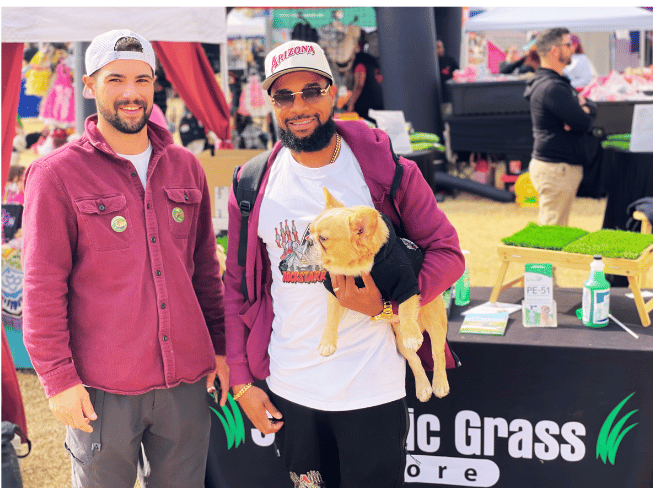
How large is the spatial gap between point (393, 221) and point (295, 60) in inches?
22.9

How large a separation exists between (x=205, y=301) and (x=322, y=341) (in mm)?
594

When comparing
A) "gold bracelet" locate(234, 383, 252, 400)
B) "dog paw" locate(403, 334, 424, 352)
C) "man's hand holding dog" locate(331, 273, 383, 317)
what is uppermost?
"man's hand holding dog" locate(331, 273, 383, 317)

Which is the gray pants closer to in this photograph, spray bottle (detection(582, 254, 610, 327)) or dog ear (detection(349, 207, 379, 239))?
dog ear (detection(349, 207, 379, 239))

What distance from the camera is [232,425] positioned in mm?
3062

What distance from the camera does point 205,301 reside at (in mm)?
2359

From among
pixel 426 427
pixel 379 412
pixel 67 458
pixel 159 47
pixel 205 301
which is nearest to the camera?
pixel 379 412

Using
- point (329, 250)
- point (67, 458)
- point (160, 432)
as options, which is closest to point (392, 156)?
point (329, 250)

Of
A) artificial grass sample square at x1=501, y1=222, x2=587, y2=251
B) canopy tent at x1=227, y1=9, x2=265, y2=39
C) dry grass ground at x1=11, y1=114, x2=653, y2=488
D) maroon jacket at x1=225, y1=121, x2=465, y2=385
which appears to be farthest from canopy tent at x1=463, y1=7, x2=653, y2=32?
maroon jacket at x1=225, y1=121, x2=465, y2=385

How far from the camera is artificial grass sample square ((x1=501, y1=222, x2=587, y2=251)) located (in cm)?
317

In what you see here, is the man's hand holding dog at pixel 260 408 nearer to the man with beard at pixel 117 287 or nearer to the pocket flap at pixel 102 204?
the man with beard at pixel 117 287

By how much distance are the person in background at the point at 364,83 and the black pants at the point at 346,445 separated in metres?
11.0

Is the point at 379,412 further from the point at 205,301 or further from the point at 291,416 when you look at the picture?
the point at 205,301

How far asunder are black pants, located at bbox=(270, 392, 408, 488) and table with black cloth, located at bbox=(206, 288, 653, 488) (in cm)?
67

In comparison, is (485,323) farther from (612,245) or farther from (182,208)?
(182,208)
